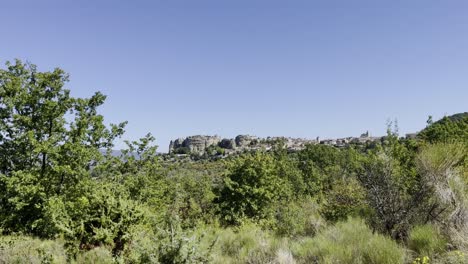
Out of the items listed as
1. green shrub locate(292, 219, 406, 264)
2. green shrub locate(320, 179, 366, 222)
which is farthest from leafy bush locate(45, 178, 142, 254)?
green shrub locate(320, 179, 366, 222)

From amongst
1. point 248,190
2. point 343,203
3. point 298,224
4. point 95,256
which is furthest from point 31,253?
point 248,190

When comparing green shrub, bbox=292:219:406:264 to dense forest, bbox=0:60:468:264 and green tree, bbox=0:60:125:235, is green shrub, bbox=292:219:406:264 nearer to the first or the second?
dense forest, bbox=0:60:468:264

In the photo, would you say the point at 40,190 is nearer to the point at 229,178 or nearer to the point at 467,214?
the point at 229,178

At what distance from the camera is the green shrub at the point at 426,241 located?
5629 millimetres

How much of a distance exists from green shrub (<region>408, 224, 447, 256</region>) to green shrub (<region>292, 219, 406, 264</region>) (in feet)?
1.11

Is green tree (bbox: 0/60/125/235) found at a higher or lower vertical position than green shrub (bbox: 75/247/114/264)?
higher

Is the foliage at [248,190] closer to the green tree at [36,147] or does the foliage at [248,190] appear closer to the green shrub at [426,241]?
the green tree at [36,147]

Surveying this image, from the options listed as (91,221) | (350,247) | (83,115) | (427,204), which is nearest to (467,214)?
(427,204)

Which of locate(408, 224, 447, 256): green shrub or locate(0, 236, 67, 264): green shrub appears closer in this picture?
locate(408, 224, 447, 256): green shrub

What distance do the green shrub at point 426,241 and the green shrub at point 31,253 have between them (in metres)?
6.27

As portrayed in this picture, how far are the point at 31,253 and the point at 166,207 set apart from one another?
5.99 metres

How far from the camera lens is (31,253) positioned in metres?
6.64

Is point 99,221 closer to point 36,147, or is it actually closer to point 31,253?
point 31,253

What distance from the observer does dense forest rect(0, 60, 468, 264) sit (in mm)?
5777
